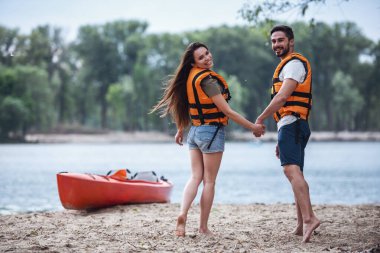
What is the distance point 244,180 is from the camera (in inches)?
1033

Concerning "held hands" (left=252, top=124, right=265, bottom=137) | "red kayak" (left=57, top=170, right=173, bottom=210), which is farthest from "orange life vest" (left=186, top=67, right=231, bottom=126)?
"red kayak" (left=57, top=170, right=173, bottom=210)

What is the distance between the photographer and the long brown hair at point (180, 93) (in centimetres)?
623

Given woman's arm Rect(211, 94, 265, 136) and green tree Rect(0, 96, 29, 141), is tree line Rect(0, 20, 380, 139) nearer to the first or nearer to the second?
green tree Rect(0, 96, 29, 141)

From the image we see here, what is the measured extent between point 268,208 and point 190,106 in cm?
446

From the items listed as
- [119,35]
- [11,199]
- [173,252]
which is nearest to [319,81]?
[119,35]

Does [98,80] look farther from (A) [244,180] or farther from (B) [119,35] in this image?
(A) [244,180]

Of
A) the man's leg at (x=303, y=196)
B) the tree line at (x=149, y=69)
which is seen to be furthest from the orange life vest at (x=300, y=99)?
the tree line at (x=149, y=69)

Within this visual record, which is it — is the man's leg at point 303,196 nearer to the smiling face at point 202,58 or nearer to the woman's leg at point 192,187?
the woman's leg at point 192,187

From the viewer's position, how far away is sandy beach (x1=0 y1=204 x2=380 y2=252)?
224 inches

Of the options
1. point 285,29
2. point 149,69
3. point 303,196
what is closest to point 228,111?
point 285,29

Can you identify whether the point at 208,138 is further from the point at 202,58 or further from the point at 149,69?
the point at 149,69

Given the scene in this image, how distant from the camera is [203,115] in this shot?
6078mm

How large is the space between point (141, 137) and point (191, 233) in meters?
71.1

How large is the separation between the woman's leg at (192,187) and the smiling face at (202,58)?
2.93ft
